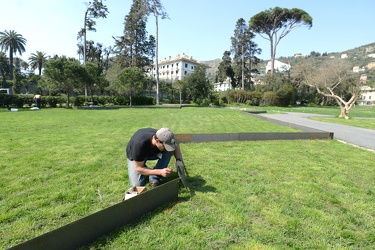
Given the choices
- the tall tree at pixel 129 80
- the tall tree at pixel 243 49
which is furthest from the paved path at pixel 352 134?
the tall tree at pixel 243 49

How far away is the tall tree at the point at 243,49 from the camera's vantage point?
46156mm

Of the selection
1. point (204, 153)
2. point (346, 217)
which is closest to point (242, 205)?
point (346, 217)

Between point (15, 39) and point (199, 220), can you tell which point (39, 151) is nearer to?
point (199, 220)

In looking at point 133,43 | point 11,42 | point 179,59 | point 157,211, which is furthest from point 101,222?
point 179,59

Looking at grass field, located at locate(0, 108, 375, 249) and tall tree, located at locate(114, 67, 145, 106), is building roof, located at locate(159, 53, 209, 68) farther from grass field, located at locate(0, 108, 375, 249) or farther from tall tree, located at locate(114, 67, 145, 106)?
grass field, located at locate(0, 108, 375, 249)

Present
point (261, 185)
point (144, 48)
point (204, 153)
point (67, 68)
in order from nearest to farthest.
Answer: point (261, 185) < point (204, 153) < point (67, 68) < point (144, 48)

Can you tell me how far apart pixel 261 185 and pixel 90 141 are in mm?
4822

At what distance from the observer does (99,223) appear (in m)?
2.06

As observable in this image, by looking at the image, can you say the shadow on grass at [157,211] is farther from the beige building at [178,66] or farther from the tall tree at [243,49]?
the beige building at [178,66]

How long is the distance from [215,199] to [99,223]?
4.90ft

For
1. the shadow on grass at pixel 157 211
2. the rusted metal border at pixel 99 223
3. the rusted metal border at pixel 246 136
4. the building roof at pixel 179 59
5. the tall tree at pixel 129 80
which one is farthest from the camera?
the building roof at pixel 179 59

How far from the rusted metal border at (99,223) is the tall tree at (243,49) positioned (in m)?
45.9

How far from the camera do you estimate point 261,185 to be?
3.46 meters

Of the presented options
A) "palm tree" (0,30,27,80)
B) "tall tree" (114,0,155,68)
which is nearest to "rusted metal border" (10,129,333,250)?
"tall tree" (114,0,155,68)
